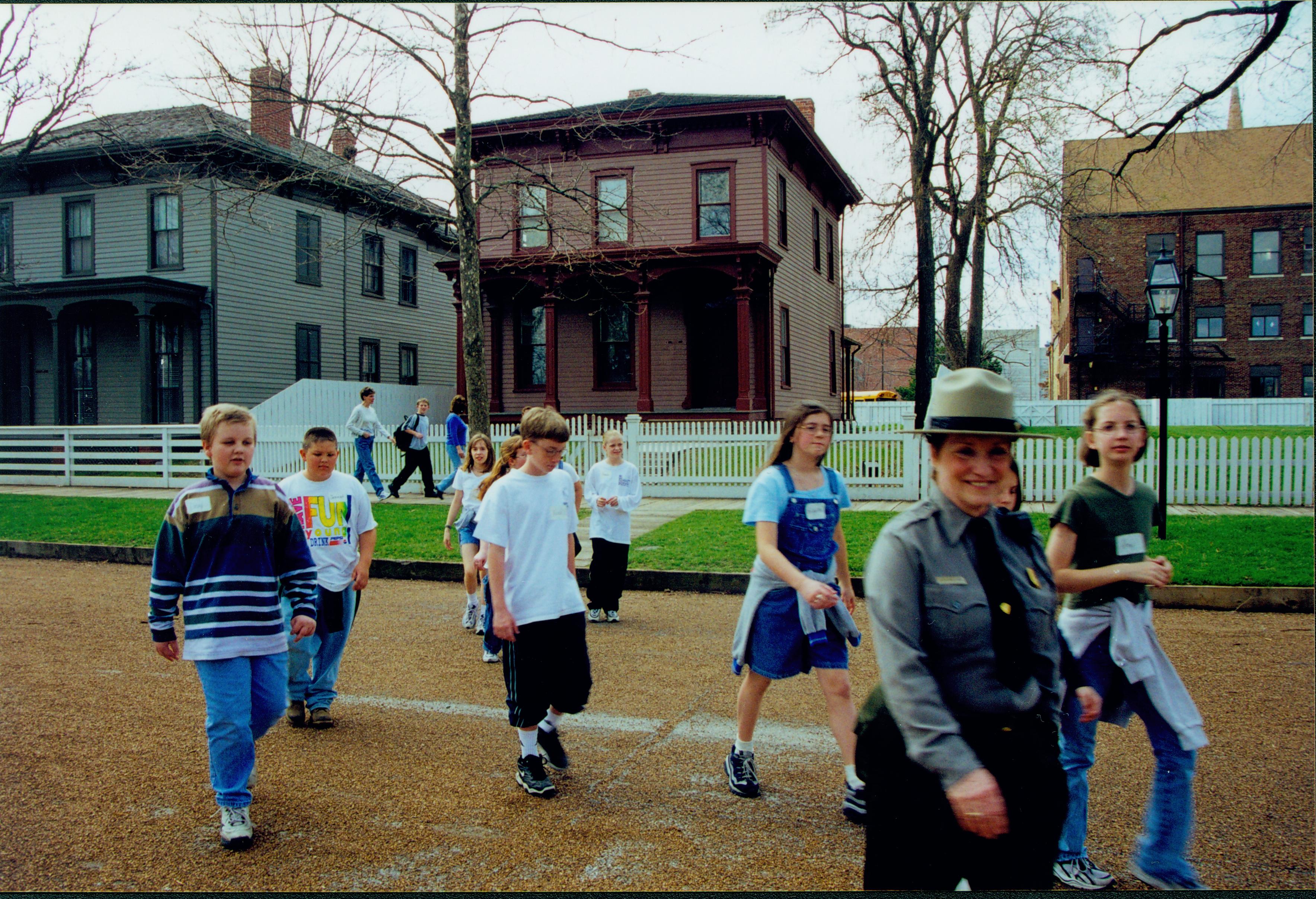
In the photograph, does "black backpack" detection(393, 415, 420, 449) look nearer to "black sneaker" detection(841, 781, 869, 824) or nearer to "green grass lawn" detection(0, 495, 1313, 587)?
"green grass lawn" detection(0, 495, 1313, 587)

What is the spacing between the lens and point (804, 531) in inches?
162

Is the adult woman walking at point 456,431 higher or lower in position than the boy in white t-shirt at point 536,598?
higher

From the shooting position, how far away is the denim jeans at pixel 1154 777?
3.27 m

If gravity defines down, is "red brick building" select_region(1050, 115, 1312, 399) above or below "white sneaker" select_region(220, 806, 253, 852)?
above

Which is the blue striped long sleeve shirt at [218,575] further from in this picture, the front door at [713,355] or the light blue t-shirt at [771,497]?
the front door at [713,355]

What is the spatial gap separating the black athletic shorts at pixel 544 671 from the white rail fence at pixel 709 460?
23.7ft

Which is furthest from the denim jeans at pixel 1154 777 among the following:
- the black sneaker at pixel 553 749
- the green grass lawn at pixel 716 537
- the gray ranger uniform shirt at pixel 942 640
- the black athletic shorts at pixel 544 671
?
the green grass lawn at pixel 716 537

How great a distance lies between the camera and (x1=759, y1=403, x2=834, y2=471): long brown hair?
13.6 ft

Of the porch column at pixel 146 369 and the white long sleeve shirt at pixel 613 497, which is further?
the porch column at pixel 146 369

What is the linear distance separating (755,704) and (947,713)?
7.18 feet

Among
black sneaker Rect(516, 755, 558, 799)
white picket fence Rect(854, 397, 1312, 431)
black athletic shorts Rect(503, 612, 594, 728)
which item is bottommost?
black sneaker Rect(516, 755, 558, 799)

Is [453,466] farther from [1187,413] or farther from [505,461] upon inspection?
[1187,413]

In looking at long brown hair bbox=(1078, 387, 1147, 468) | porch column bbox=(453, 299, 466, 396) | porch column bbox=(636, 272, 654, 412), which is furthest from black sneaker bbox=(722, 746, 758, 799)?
porch column bbox=(453, 299, 466, 396)

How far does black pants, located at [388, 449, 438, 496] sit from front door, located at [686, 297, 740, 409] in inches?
338
